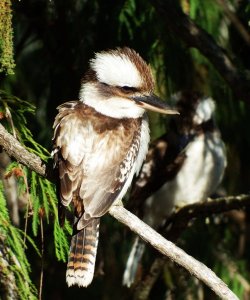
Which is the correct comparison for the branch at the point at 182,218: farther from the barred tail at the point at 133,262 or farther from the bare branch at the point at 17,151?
the bare branch at the point at 17,151

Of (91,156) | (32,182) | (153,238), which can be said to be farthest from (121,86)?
(153,238)

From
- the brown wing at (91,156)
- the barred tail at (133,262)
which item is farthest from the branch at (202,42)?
the barred tail at (133,262)

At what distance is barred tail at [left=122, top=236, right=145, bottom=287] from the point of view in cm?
498

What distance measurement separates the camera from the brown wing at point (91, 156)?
3.07 meters

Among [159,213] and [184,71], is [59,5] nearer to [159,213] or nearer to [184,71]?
[184,71]

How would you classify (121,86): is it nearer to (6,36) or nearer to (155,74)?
(155,74)

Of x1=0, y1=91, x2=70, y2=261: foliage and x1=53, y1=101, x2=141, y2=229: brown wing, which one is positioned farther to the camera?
x1=53, y1=101, x2=141, y2=229: brown wing

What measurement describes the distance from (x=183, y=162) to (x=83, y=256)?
251 centimetres

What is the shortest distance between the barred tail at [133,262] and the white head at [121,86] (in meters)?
1.75

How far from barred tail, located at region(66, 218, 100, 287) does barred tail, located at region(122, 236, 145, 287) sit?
1.83 metres

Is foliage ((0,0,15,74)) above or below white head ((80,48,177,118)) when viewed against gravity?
above

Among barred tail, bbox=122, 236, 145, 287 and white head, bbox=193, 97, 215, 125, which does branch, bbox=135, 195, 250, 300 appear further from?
white head, bbox=193, 97, 215, 125

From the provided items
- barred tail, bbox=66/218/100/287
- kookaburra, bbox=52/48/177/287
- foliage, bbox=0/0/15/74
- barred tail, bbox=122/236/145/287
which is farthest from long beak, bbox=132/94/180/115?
barred tail, bbox=122/236/145/287

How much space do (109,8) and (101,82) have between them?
2.25ft
